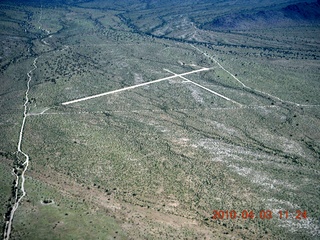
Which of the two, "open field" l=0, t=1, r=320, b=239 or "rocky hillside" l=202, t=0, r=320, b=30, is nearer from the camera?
"open field" l=0, t=1, r=320, b=239

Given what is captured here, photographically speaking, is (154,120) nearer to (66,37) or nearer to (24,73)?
(24,73)

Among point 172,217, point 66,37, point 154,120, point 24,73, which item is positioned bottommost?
point 172,217

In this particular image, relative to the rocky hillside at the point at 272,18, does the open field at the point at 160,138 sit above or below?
below

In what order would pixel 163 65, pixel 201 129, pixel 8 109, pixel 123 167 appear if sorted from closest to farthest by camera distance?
pixel 123 167 → pixel 201 129 → pixel 8 109 → pixel 163 65

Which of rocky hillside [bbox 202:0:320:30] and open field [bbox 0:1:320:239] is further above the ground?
rocky hillside [bbox 202:0:320:30]

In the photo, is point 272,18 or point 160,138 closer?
point 160,138

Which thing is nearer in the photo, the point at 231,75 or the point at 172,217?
the point at 172,217

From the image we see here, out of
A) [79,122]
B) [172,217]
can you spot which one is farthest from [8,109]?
[172,217]

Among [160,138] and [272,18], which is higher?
[272,18]
